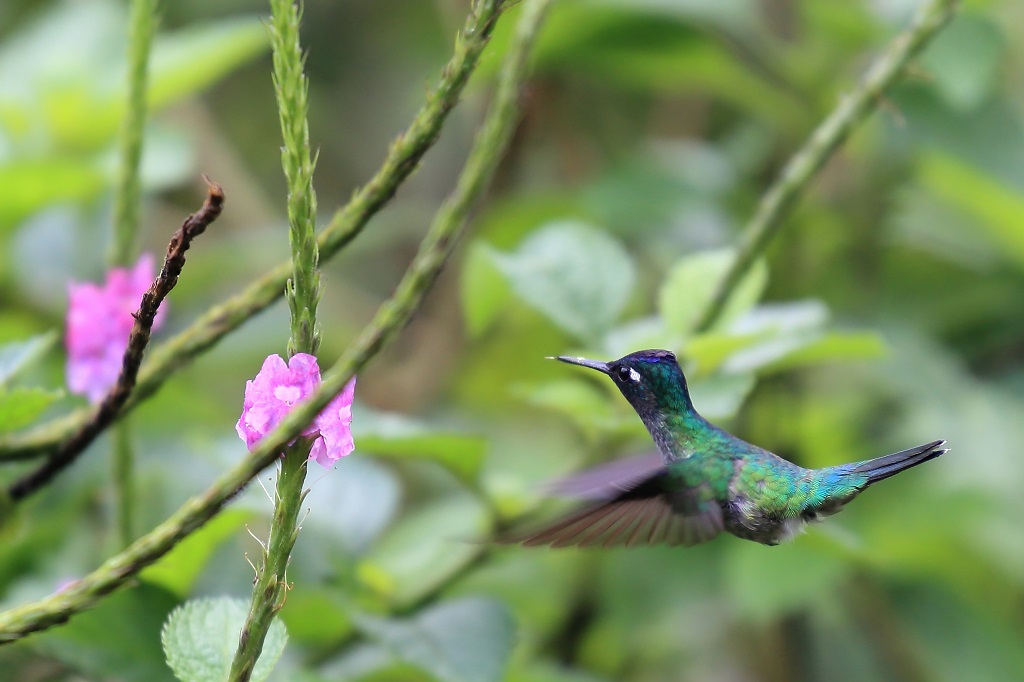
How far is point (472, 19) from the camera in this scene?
0.76m

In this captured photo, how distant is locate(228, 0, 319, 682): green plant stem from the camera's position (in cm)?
70

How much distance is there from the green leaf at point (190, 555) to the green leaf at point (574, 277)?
0.46m

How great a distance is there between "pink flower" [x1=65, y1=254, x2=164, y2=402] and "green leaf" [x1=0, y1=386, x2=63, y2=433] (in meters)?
0.23

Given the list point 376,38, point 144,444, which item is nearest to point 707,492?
point 144,444

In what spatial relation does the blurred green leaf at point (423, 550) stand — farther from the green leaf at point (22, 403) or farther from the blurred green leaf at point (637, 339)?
the green leaf at point (22, 403)

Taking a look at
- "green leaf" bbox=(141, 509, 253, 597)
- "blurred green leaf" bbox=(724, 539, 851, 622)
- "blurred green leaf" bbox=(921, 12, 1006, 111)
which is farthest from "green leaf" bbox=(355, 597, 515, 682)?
"blurred green leaf" bbox=(921, 12, 1006, 111)

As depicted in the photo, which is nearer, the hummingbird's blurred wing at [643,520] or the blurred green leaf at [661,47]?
the hummingbird's blurred wing at [643,520]

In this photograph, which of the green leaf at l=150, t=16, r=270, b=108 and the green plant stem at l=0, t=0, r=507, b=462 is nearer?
the green plant stem at l=0, t=0, r=507, b=462

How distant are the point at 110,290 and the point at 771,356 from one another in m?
0.78

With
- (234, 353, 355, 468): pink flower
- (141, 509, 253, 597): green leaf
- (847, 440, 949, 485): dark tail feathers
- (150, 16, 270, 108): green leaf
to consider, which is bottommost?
(847, 440, 949, 485): dark tail feathers

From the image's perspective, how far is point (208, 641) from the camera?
33.1 inches

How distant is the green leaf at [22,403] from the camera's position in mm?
963

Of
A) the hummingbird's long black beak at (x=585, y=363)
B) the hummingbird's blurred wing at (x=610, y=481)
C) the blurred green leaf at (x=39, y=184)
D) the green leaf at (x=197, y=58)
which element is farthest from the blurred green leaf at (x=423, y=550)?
the green leaf at (x=197, y=58)

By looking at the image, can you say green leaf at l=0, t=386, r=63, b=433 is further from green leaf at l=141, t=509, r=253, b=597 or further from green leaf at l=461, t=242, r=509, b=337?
green leaf at l=461, t=242, r=509, b=337
